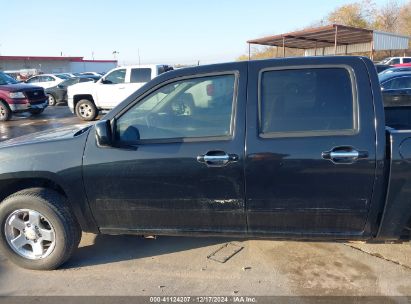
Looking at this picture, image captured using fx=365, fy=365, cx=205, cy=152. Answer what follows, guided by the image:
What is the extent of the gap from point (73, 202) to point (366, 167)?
2294 millimetres

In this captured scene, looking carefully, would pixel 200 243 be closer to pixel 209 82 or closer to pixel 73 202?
pixel 73 202

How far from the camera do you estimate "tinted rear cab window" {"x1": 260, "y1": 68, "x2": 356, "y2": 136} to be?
262 centimetres

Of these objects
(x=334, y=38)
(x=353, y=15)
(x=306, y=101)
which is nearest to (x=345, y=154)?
(x=306, y=101)

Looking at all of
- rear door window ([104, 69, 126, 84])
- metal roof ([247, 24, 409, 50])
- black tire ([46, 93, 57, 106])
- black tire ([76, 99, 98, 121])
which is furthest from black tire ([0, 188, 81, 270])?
metal roof ([247, 24, 409, 50])

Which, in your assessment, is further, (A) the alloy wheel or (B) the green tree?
(B) the green tree

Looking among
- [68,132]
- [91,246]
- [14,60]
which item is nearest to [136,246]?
[91,246]

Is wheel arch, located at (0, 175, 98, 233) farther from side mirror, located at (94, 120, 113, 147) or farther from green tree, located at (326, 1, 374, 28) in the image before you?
green tree, located at (326, 1, 374, 28)

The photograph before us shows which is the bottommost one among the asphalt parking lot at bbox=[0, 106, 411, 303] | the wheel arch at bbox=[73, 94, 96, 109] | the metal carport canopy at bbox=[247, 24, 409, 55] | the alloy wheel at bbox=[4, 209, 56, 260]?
the asphalt parking lot at bbox=[0, 106, 411, 303]

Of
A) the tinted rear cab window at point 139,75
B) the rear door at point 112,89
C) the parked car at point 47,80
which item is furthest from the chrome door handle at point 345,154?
the parked car at point 47,80

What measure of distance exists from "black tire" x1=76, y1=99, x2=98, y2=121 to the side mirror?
405 inches

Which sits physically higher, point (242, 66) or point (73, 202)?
point (242, 66)

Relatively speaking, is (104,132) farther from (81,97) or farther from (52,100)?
(52,100)

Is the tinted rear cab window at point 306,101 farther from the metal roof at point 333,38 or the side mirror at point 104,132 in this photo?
the metal roof at point 333,38

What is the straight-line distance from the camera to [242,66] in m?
2.78
